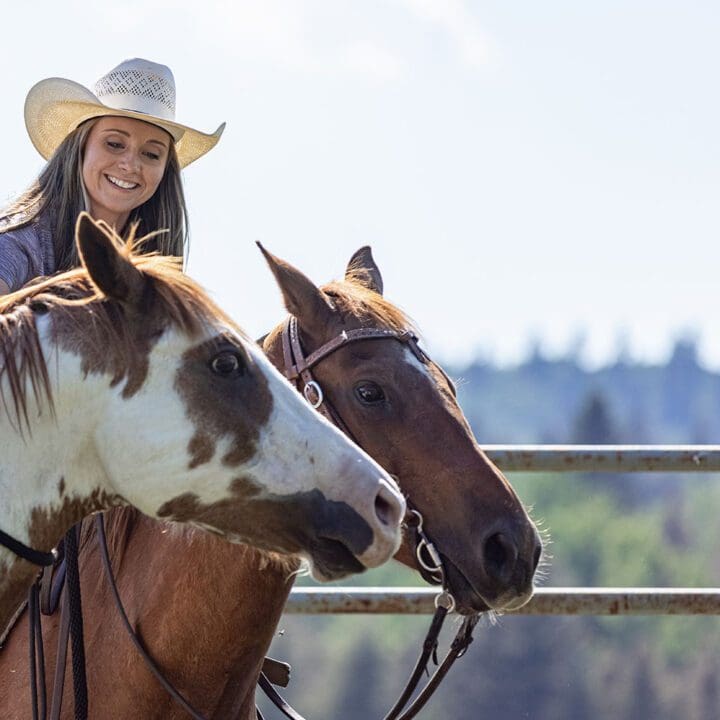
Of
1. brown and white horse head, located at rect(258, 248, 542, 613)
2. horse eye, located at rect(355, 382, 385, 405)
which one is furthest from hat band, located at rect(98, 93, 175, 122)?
horse eye, located at rect(355, 382, 385, 405)

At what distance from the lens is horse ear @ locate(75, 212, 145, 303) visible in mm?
2812

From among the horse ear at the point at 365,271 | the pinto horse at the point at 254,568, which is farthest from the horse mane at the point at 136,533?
the horse ear at the point at 365,271

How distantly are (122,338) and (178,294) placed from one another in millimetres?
137

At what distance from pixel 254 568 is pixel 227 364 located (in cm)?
74

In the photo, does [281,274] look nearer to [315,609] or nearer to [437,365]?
[437,365]

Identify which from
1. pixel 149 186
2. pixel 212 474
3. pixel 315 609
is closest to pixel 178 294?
pixel 212 474

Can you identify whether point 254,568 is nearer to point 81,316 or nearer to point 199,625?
point 199,625

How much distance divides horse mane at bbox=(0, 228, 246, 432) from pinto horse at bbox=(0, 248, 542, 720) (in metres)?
0.72

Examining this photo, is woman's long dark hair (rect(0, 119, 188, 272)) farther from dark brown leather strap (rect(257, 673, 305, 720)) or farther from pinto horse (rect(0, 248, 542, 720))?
dark brown leather strap (rect(257, 673, 305, 720))

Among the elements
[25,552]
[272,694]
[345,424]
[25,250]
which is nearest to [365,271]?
[345,424]

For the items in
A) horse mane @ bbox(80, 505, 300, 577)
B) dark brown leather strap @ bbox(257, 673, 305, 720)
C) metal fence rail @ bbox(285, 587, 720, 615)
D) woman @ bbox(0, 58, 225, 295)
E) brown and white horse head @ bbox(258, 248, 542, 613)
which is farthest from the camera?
metal fence rail @ bbox(285, 587, 720, 615)

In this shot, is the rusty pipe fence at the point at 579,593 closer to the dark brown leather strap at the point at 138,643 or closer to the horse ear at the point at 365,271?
the horse ear at the point at 365,271

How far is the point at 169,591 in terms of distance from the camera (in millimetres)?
3547

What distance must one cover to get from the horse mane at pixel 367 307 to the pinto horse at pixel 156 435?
846 mm
